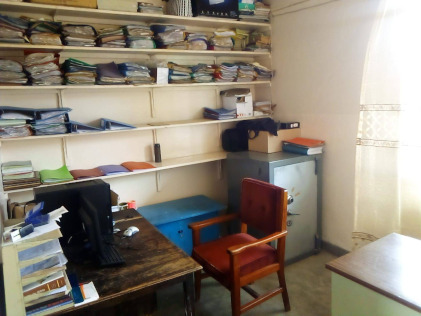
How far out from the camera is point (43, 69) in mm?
2492

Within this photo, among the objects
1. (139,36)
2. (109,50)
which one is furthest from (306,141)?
(109,50)

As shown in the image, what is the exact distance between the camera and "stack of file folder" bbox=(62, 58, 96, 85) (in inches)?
102

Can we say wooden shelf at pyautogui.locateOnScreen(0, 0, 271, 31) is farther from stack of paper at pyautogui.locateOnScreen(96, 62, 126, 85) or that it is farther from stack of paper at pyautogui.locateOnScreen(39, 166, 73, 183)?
stack of paper at pyautogui.locateOnScreen(39, 166, 73, 183)

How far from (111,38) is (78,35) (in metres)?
0.25

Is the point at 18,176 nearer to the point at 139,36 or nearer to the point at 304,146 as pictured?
the point at 139,36

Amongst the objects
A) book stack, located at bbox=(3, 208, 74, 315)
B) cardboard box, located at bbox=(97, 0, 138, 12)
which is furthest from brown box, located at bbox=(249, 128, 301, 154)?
book stack, located at bbox=(3, 208, 74, 315)

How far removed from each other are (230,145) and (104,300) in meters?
2.28

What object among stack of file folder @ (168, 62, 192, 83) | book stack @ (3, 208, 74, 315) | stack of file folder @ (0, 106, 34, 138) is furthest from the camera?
stack of file folder @ (168, 62, 192, 83)

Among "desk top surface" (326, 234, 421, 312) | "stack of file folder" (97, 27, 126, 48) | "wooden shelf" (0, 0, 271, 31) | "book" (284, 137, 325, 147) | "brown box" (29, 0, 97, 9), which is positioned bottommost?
"desk top surface" (326, 234, 421, 312)

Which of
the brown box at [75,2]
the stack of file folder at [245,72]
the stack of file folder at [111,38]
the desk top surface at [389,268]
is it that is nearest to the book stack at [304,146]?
the stack of file folder at [245,72]

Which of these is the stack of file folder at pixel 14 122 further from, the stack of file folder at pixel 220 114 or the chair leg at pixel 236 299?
the chair leg at pixel 236 299

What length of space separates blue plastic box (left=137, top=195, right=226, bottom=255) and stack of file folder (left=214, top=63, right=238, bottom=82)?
1.21 m

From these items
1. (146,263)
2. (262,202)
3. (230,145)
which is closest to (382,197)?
(262,202)

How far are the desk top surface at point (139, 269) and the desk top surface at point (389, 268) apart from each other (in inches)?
28.5
